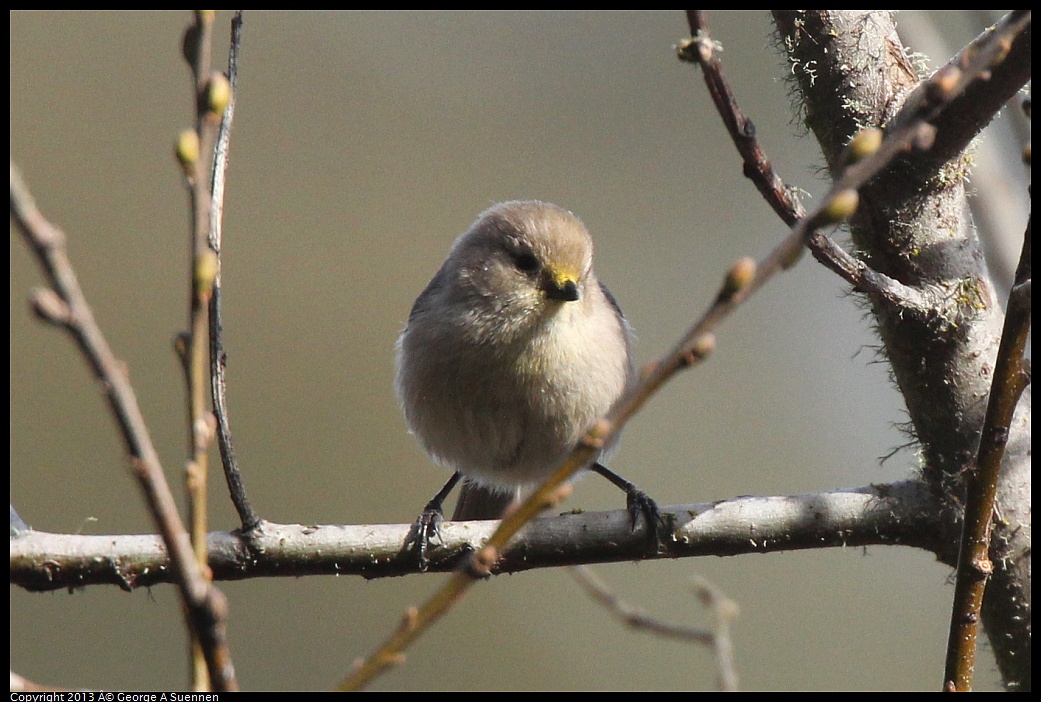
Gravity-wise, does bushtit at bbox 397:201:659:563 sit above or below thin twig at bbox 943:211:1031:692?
above

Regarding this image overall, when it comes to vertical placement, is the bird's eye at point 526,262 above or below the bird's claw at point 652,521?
above

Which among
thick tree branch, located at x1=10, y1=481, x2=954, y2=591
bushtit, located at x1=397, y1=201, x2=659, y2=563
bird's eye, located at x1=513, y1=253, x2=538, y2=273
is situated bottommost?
thick tree branch, located at x1=10, y1=481, x2=954, y2=591

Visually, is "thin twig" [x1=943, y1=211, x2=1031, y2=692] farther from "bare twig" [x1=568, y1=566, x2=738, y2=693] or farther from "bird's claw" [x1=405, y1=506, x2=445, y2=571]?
"bird's claw" [x1=405, y1=506, x2=445, y2=571]

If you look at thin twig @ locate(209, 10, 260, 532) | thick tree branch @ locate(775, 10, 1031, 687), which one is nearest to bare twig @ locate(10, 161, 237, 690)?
thin twig @ locate(209, 10, 260, 532)

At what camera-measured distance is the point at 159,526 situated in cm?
82

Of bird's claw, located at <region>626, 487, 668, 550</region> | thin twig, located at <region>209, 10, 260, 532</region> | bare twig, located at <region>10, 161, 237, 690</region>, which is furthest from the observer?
bird's claw, located at <region>626, 487, 668, 550</region>

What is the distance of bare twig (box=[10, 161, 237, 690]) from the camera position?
0.74 m

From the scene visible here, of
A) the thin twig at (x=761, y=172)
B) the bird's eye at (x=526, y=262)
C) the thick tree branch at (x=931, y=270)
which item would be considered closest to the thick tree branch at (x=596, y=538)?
the thick tree branch at (x=931, y=270)

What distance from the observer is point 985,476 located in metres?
1.40

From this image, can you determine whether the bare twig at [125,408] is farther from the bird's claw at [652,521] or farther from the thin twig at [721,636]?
the bird's claw at [652,521]

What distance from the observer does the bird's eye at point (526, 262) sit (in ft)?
10.00

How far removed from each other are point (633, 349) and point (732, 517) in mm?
1332

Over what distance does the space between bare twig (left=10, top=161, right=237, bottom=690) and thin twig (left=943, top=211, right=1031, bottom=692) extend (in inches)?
41.7

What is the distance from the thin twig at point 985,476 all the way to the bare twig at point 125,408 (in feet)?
3.48
